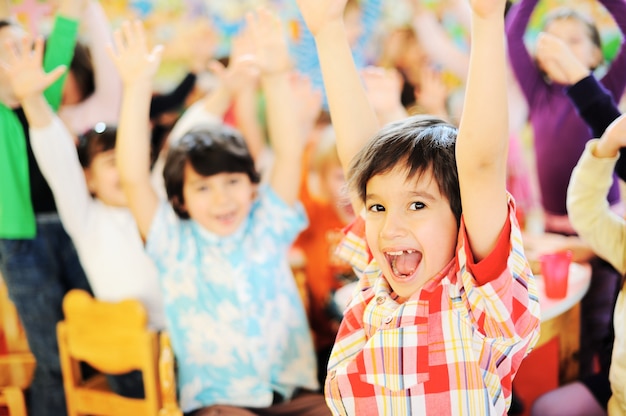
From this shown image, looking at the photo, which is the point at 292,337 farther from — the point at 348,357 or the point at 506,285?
the point at 506,285

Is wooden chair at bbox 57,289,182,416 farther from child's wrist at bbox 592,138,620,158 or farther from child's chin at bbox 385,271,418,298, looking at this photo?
child's wrist at bbox 592,138,620,158

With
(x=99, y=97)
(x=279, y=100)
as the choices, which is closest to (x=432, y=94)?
(x=279, y=100)

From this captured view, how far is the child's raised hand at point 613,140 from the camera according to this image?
95 centimetres

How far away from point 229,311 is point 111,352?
288 millimetres

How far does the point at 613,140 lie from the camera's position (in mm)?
971

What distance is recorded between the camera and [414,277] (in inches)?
30.5

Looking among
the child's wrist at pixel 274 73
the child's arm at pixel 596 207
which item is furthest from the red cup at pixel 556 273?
the child's wrist at pixel 274 73

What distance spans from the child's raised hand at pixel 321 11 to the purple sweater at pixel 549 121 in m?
0.89

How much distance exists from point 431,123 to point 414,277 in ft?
0.71

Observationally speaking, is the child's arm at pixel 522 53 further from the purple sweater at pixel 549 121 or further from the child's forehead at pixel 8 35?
the child's forehead at pixel 8 35

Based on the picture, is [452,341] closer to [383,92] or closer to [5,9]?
[383,92]

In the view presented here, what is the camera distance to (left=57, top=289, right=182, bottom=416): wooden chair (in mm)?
1300

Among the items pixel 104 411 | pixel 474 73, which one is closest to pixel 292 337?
pixel 104 411

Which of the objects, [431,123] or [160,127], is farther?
[160,127]
